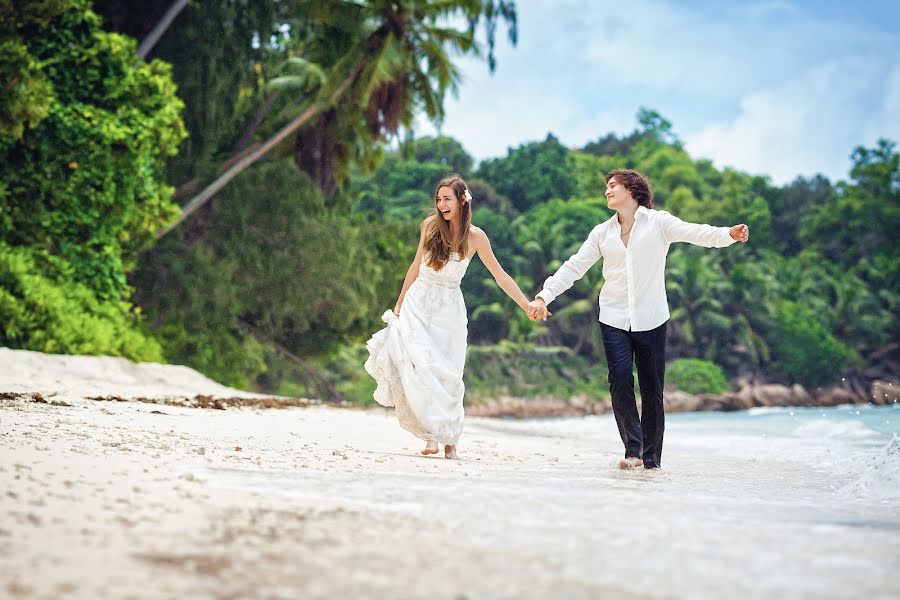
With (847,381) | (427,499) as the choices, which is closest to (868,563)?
(427,499)

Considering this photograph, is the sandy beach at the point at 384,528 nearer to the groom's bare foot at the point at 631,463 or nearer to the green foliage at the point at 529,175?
the groom's bare foot at the point at 631,463

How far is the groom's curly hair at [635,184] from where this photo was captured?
6.79m

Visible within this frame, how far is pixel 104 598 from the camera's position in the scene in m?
2.29

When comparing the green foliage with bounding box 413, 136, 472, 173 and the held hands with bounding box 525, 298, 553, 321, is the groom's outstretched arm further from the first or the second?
the green foliage with bounding box 413, 136, 472, 173

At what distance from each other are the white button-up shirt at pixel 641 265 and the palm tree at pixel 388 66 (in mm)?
14710

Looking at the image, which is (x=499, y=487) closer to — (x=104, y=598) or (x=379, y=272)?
(x=104, y=598)

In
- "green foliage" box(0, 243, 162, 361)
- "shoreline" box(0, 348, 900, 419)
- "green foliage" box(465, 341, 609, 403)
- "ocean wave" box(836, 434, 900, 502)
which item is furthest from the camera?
"green foliage" box(465, 341, 609, 403)

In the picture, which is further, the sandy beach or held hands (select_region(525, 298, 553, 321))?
held hands (select_region(525, 298, 553, 321))

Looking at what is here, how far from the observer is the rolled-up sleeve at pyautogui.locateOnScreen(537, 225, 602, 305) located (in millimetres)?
6965

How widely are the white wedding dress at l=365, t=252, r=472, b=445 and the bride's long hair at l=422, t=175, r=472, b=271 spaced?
59 mm

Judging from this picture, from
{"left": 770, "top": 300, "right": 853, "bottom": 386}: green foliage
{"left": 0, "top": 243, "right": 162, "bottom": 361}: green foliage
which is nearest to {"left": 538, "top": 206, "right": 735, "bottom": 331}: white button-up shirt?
{"left": 0, "top": 243, "right": 162, "bottom": 361}: green foliage

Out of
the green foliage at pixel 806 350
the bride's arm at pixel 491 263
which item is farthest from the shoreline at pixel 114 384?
the green foliage at pixel 806 350

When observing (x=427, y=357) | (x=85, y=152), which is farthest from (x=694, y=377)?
(x=427, y=357)

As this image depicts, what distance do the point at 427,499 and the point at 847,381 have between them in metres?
58.9
